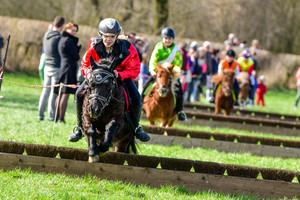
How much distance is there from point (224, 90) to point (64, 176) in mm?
10944

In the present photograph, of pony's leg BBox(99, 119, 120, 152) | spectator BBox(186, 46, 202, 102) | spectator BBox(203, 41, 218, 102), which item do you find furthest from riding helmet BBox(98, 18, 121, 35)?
spectator BBox(203, 41, 218, 102)

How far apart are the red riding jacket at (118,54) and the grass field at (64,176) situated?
1713 mm

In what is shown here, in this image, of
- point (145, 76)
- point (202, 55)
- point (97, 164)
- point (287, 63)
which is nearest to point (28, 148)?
point (97, 164)

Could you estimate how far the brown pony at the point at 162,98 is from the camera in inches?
516

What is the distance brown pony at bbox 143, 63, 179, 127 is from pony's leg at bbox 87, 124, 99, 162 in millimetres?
5296

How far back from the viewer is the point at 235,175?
8.22 m

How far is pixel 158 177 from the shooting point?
7852 millimetres

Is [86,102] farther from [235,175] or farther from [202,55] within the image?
[202,55]

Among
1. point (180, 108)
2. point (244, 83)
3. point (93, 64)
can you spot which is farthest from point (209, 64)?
point (93, 64)

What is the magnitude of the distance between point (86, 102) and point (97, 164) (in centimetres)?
87

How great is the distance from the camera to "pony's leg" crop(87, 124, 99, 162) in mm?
7755

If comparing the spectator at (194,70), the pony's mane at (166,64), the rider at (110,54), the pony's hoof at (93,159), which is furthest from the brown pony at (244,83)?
the pony's hoof at (93,159)

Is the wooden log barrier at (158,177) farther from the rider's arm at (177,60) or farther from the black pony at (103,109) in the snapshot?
the rider's arm at (177,60)

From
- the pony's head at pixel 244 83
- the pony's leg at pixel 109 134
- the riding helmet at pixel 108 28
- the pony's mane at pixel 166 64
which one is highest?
the riding helmet at pixel 108 28
